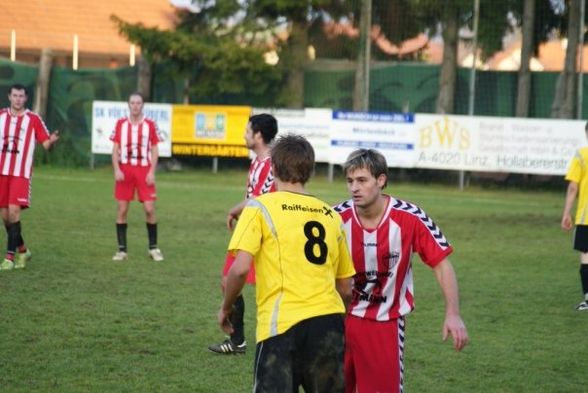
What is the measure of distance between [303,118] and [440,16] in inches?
196

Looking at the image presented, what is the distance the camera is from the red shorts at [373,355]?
5.29 metres

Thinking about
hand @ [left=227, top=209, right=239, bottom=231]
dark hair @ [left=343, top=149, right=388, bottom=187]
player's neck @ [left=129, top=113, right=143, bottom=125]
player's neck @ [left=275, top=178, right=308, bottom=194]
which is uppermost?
player's neck @ [left=129, top=113, right=143, bottom=125]

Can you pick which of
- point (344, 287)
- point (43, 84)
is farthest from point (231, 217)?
point (43, 84)

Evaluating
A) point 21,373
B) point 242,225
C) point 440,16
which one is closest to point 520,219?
point 440,16

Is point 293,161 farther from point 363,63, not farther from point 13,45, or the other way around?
point 13,45

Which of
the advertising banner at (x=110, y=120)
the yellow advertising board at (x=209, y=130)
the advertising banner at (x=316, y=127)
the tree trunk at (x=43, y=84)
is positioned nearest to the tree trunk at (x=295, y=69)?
the yellow advertising board at (x=209, y=130)

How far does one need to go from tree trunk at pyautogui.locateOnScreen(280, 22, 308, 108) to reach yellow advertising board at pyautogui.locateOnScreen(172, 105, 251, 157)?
253 centimetres

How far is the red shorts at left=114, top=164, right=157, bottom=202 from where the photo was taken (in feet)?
42.4

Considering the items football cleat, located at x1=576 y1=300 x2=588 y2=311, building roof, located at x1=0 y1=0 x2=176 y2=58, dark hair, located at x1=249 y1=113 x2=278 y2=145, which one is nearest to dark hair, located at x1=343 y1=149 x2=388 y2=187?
dark hair, located at x1=249 y1=113 x2=278 y2=145

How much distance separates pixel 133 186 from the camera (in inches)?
512

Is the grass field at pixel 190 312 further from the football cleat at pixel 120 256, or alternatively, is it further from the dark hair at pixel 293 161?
the dark hair at pixel 293 161

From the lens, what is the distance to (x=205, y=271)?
1195 cm

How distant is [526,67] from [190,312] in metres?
18.4

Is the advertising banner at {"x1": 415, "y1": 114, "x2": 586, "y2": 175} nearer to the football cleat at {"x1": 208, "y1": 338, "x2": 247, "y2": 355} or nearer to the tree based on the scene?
the tree
